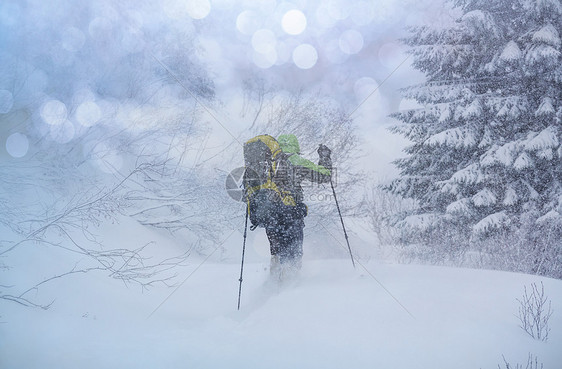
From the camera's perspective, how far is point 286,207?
15.5 ft

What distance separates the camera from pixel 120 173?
767 cm

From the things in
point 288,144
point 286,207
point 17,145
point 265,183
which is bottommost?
point 286,207

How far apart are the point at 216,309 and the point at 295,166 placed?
2061 millimetres

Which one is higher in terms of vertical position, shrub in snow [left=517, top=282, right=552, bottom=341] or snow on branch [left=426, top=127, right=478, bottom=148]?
snow on branch [left=426, top=127, right=478, bottom=148]

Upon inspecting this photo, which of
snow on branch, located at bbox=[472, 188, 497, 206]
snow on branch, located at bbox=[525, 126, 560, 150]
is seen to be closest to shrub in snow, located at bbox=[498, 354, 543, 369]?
snow on branch, located at bbox=[472, 188, 497, 206]

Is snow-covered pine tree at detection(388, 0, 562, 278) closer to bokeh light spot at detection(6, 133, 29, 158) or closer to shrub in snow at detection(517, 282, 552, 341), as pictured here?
shrub in snow at detection(517, 282, 552, 341)

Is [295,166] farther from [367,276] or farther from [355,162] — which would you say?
[355,162]

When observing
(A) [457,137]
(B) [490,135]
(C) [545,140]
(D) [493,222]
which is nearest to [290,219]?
(D) [493,222]

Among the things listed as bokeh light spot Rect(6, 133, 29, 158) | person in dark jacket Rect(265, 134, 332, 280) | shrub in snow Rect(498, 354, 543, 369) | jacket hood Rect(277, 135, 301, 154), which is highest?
bokeh light spot Rect(6, 133, 29, 158)

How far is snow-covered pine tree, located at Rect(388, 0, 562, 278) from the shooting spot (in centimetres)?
617

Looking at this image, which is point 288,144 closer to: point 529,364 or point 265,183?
point 265,183

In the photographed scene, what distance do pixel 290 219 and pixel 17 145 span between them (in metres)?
5.62

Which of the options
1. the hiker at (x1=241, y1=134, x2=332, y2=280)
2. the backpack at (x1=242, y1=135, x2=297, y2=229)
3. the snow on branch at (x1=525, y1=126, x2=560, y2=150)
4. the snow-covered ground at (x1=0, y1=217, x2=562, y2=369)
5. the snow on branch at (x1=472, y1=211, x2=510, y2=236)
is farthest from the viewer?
the snow on branch at (x1=472, y1=211, x2=510, y2=236)

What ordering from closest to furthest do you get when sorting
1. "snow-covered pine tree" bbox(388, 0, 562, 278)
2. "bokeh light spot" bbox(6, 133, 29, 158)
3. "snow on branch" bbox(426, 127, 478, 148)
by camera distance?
"snow-covered pine tree" bbox(388, 0, 562, 278)
"bokeh light spot" bbox(6, 133, 29, 158)
"snow on branch" bbox(426, 127, 478, 148)
